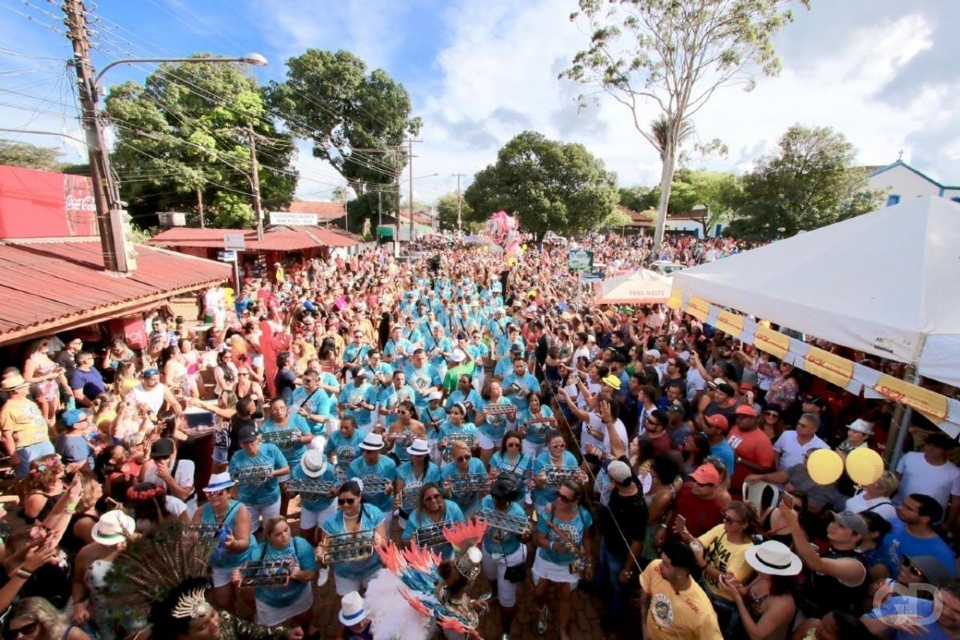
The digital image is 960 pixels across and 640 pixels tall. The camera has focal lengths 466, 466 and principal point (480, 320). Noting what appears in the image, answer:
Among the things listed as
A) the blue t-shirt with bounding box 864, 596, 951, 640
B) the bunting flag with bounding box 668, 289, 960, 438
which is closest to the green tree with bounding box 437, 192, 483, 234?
the bunting flag with bounding box 668, 289, 960, 438

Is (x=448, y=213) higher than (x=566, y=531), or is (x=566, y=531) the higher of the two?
(x=448, y=213)

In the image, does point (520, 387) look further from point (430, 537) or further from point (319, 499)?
point (430, 537)

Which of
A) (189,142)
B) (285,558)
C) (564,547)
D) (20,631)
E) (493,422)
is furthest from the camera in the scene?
(189,142)

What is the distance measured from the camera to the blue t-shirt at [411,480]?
13.8 ft

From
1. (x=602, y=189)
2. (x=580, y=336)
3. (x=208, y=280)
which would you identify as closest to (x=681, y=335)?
(x=580, y=336)

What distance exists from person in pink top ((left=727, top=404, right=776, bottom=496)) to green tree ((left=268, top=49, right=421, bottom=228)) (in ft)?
Result: 118

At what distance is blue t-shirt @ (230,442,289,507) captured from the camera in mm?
4527

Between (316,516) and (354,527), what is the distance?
43.2 inches

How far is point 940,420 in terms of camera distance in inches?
141

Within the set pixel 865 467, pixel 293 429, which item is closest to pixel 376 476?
pixel 293 429

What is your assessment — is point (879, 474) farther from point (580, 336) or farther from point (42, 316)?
point (42, 316)

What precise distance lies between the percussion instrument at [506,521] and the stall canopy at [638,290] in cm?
672

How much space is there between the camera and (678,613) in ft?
9.29

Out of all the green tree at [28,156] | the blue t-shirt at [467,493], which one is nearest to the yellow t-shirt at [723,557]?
the blue t-shirt at [467,493]
